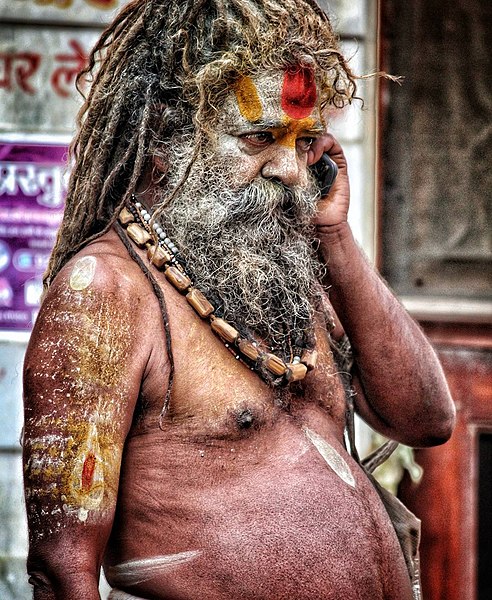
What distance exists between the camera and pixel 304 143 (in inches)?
118

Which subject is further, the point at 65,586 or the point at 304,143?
the point at 304,143

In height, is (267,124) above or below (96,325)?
above

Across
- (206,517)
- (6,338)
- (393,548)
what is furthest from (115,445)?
(6,338)

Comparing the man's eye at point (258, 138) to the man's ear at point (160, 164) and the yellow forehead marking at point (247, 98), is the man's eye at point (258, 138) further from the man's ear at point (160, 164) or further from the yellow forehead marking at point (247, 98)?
the man's ear at point (160, 164)

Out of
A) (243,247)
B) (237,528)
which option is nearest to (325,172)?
(243,247)

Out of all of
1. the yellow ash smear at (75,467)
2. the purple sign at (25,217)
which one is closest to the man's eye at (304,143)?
the yellow ash smear at (75,467)

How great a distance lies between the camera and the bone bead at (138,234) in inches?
111

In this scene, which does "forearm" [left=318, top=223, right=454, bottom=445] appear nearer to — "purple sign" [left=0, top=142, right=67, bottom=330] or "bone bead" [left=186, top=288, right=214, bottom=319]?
"bone bead" [left=186, top=288, right=214, bottom=319]

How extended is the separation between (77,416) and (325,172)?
110 centimetres

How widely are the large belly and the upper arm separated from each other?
0.42ft

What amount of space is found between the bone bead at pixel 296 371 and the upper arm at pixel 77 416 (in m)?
0.40

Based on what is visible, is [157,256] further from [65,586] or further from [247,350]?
[65,586]

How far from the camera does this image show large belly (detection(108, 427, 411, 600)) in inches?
101

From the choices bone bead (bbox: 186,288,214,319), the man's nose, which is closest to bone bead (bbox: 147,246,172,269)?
bone bead (bbox: 186,288,214,319)
